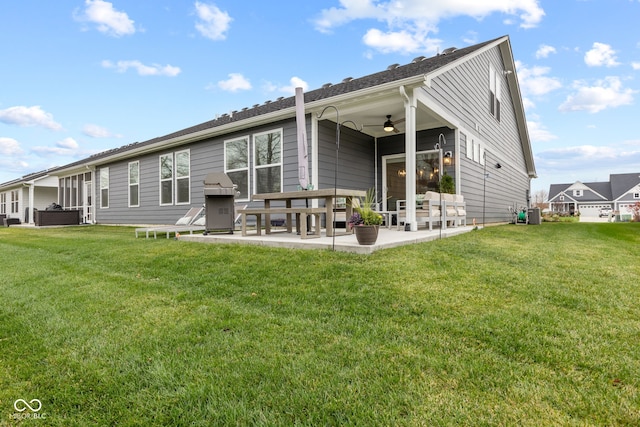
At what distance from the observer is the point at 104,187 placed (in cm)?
1296

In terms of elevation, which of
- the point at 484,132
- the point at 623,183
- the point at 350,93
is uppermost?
the point at 623,183

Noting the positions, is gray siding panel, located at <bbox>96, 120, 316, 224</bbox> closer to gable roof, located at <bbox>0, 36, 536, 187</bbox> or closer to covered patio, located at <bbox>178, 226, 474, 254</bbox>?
gable roof, located at <bbox>0, 36, 536, 187</bbox>

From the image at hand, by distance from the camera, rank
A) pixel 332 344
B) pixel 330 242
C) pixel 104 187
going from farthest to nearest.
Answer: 1. pixel 104 187
2. pixel 330 242
3. pixel 332 344

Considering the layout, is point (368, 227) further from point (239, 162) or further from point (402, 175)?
point (402, 175)

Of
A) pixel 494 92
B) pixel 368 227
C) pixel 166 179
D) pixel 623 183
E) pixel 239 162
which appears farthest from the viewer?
pixel 623 183

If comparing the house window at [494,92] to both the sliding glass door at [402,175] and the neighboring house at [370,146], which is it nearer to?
the neighboring house at [370,146]

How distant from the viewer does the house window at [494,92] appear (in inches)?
409

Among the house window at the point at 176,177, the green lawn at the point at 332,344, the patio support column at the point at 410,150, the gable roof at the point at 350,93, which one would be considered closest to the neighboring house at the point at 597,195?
the gable roof at the point at 350,93

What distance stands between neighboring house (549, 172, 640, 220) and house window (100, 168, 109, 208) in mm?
37418

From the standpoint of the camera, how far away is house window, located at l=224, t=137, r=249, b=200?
8164 mm

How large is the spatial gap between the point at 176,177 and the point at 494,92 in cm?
1054

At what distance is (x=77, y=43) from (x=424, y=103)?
39.4 feet

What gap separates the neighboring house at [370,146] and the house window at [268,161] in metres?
0.02

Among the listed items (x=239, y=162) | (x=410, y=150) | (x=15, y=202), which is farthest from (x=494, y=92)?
(x=15, y=202)
